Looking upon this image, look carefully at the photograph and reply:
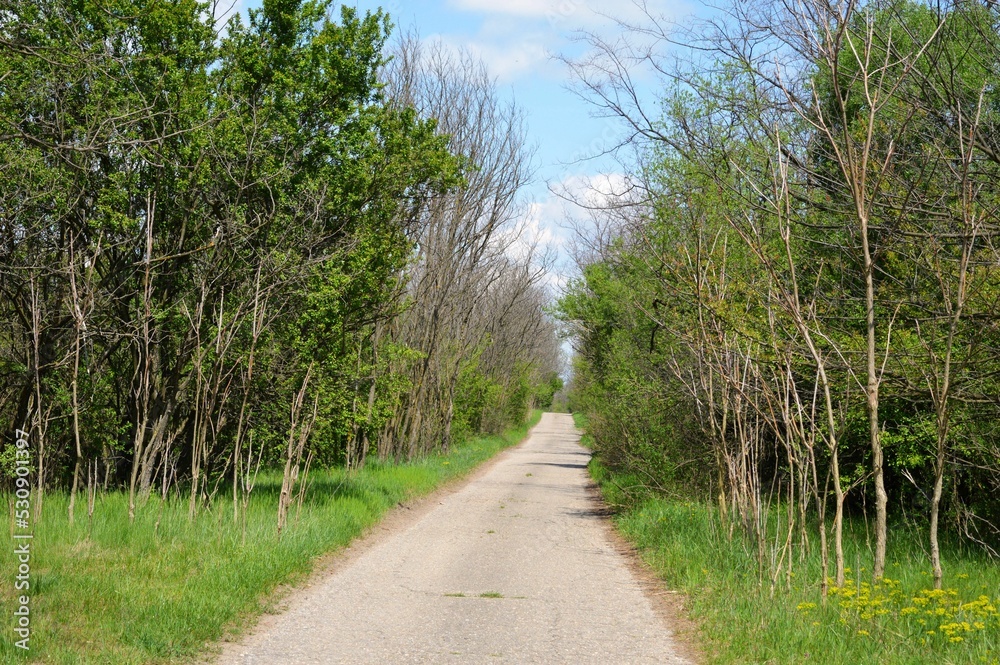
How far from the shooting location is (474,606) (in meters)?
7.41

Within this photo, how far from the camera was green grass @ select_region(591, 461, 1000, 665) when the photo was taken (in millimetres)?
5660

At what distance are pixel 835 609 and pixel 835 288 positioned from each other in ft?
12.3

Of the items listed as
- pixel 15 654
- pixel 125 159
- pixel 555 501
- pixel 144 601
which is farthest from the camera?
pixel 555 501

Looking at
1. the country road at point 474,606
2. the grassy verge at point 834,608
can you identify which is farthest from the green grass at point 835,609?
the country road at point 474,606

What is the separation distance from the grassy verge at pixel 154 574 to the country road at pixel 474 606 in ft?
1.13

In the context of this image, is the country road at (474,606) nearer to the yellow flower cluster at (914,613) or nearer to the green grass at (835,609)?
the green grass at (835,609)

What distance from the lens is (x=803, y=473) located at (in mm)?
7105

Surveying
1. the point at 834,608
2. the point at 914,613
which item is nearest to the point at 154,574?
the point at 834,608

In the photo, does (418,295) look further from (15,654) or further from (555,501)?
(15,654)

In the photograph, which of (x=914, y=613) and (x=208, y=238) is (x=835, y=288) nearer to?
(x=914, y=613)

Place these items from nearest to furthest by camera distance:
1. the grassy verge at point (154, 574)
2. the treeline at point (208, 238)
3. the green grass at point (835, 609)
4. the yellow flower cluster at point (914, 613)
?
the grassy verge at point (154, 574)
the green grass at point (835, 609)
the yellow flower cluster at point (914, 613)
the treeline at point (208, 238)

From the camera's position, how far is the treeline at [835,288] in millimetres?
6203

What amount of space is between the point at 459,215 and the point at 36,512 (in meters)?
14.6

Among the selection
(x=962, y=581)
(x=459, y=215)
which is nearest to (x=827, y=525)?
(x=962, y=581)
